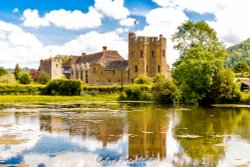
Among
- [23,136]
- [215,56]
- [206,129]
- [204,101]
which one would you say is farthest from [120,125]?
[215,56]

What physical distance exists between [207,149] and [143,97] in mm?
47332

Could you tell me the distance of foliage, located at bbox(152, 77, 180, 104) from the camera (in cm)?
5581

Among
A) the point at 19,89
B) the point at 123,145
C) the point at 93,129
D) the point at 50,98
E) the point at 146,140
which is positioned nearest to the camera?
the point at 123,145

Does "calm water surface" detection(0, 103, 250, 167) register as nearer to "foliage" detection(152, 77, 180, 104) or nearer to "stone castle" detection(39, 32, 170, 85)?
"foliage" detection(152, 77, 180, 104)

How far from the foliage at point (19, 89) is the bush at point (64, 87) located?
1.56 metres

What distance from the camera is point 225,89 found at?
5141cm

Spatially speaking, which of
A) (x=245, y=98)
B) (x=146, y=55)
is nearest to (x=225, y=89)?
(x=245, y=98)

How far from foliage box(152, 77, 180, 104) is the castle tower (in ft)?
96.0

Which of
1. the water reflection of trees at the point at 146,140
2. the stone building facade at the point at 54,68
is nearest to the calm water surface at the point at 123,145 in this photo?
the water reflection of trees at the point at 146,140

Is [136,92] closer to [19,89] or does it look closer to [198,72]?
[198,72]

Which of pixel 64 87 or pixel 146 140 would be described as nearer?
pixel 146 140

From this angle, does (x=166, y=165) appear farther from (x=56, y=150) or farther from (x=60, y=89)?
(x=60, y=89)

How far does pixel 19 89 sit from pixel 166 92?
87.6 ft

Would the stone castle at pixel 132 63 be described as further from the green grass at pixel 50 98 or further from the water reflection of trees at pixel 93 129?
the water reflection of trees at pixel 93 129
